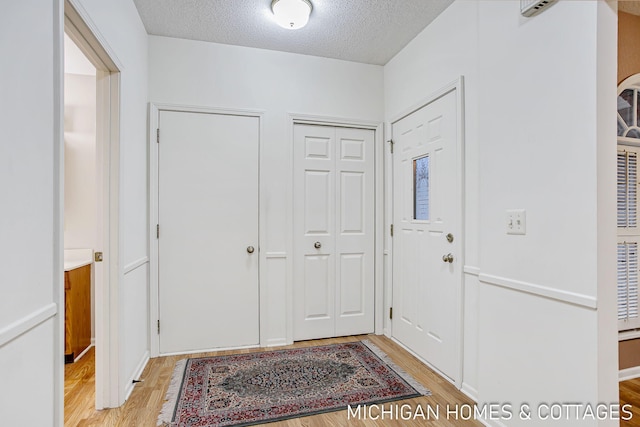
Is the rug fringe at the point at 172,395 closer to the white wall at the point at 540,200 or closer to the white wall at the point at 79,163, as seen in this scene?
the white wall at the point at 79,163

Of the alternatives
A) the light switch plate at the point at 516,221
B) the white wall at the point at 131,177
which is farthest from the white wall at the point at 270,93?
the light switch plate at the point at 516,221

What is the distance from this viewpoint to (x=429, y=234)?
2570 mm

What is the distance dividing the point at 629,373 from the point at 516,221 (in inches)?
73.5

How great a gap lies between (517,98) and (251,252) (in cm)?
221

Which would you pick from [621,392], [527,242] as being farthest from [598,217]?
A: [621,392]

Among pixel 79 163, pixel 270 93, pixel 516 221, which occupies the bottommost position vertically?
pixel 516 221

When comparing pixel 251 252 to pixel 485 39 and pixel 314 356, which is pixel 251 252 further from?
pixel 485 39

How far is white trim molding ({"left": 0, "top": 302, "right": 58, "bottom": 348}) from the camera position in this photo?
91cm

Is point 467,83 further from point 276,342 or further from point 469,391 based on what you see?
point 276,342

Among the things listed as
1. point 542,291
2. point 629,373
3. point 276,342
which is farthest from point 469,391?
point 276,342

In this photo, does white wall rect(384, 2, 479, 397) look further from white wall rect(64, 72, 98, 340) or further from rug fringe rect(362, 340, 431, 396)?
white wall rect(64, 72, 98, 340)

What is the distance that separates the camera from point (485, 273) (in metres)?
1.84

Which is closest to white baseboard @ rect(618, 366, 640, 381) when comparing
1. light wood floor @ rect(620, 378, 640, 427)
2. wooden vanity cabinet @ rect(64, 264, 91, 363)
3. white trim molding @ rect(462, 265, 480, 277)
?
light wood floor @ rect(620, 378, 640, 427)

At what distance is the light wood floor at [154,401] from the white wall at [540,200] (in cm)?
23
